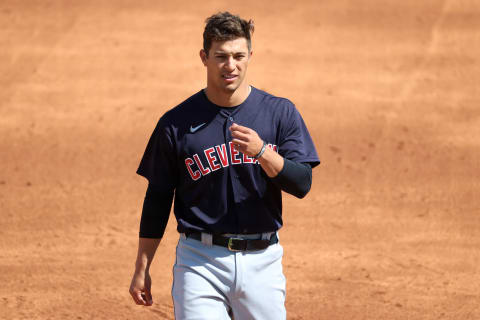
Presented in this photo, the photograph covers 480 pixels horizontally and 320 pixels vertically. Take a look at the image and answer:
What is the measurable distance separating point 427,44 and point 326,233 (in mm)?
5219

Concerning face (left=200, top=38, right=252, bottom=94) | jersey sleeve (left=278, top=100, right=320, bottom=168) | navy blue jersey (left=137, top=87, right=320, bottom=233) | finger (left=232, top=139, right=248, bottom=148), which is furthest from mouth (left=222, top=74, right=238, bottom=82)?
finger (left=232, top=139, right=248, bottom=148)

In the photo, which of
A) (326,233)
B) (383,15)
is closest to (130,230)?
(326,233)

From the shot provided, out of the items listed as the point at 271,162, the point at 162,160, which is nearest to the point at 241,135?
the point at 271,162

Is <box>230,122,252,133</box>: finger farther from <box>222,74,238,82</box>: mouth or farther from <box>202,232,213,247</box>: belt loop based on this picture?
<box>202,232,213,247</box>: belt loop

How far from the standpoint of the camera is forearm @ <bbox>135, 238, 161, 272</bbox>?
3834 mm

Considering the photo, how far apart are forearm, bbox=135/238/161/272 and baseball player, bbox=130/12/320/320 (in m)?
0.03

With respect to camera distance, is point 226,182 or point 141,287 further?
point 141,287

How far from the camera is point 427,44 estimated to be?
39.6ft

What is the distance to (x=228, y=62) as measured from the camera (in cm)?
366

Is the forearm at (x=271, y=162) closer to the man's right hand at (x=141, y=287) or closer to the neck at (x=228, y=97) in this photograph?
the neck at (x=228, y=97)

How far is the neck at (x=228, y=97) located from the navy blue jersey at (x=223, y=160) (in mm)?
24

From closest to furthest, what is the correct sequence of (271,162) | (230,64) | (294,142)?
(271,162) → (230,64) → (294,142)

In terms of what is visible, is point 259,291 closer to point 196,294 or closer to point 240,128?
point 196,294

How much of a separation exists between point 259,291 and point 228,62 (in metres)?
1.14
